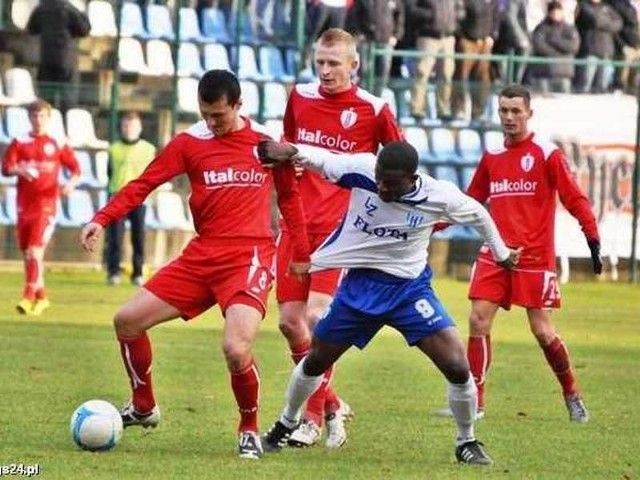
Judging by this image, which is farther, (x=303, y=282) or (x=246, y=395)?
(x=303, y=282)

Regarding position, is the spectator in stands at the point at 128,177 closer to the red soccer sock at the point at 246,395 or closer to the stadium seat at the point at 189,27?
the stadium seat at the point at 189,27

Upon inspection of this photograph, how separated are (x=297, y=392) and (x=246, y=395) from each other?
13.5 inches

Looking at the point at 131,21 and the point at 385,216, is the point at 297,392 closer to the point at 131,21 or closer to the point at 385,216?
the point at 385,216

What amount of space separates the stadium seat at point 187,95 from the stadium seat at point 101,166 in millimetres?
1412

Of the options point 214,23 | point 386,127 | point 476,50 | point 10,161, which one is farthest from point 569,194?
point 476,50

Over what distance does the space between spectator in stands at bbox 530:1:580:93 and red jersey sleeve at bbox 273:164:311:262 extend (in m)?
22.1

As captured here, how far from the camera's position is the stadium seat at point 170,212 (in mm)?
31562

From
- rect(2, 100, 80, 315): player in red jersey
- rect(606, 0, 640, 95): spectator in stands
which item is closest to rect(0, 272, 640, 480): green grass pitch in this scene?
rect(2, 100, 80, 315): player in red jersey

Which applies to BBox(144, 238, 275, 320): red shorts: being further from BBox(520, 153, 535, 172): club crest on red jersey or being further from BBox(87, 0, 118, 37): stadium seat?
BBox(87, 0, 118, 37): stadium seat

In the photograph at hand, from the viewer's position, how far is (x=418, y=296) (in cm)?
1127

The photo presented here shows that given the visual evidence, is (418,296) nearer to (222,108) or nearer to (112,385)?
(222,108)

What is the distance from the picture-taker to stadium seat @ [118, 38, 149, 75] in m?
32.7

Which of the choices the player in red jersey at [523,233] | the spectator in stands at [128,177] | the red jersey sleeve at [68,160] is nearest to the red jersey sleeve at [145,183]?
the player in red jersey at [523,233]

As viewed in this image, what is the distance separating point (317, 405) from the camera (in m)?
12.2
